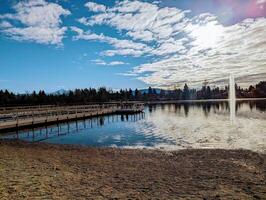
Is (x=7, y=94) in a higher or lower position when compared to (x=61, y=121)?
higher

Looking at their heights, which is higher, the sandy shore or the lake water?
the sandy shore

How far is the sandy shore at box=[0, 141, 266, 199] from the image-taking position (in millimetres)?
8562

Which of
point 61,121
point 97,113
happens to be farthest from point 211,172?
point 97,113

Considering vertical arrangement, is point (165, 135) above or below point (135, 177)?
below

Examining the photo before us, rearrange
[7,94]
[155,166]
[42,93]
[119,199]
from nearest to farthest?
1. [119,199]
2. [155,166]
3. [7,94]
4. [42,93]

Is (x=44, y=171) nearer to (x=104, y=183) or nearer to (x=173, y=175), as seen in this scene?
(x=104, y=183)

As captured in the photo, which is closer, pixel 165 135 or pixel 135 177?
pixel 135 177

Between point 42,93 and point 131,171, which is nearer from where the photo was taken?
point 131,171

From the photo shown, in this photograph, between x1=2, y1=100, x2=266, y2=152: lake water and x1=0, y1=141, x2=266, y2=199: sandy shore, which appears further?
x1=2, y1=100, x2=266, y2=152: lake water

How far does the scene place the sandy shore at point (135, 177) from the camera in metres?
8.56

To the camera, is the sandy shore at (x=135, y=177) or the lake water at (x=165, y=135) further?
the lake water at (x=165, y=135)

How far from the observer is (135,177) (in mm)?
10953

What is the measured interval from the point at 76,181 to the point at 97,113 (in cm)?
5518

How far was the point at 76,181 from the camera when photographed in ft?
32.7
